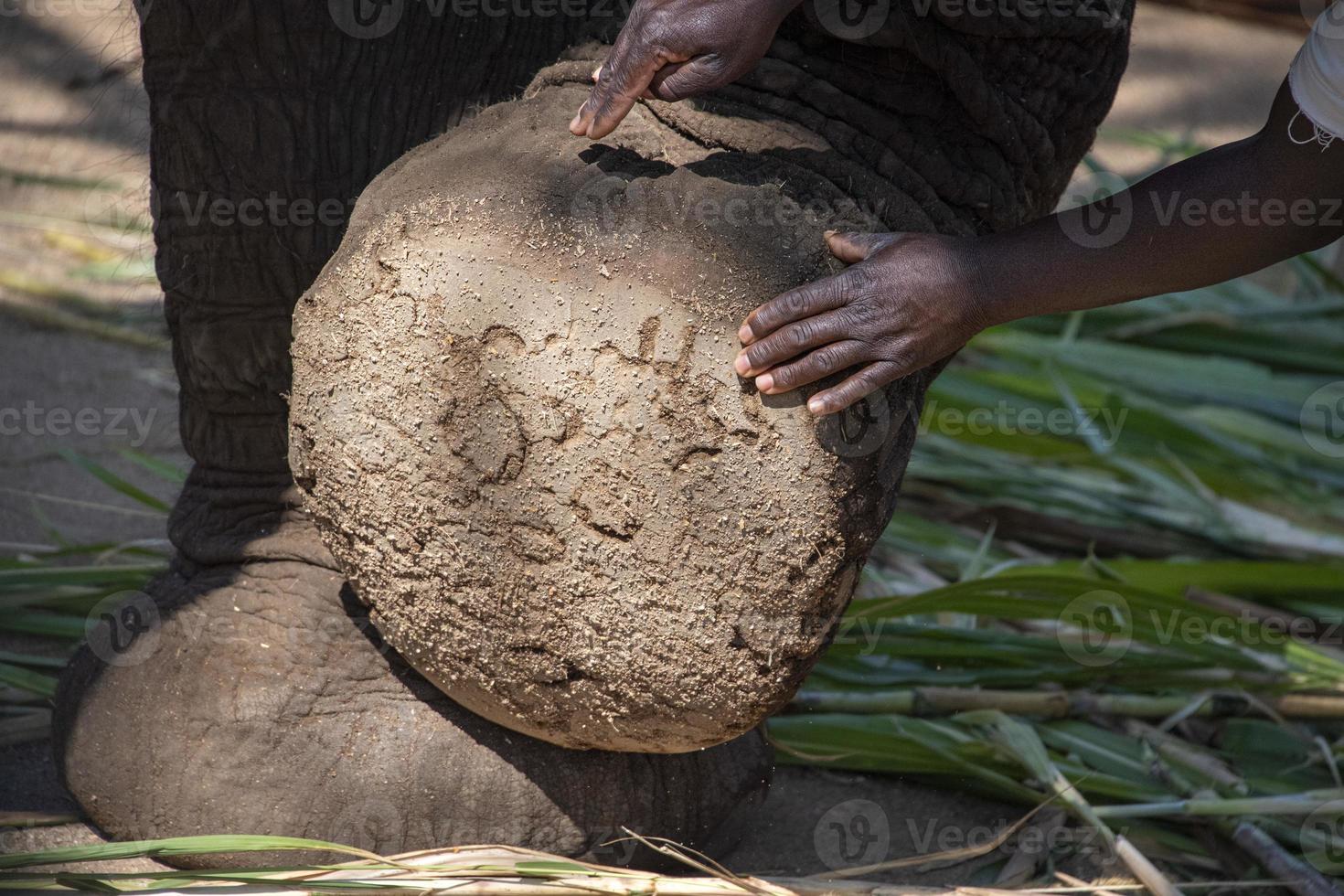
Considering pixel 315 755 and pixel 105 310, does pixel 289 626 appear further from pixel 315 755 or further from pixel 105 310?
pixel 105 310

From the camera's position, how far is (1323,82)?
1047mm

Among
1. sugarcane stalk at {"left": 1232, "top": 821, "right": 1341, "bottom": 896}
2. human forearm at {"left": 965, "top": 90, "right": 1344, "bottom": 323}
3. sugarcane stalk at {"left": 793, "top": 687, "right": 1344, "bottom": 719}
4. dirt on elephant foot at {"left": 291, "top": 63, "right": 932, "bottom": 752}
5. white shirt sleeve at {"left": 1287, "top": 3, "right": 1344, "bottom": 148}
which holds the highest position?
white shirt sleeve at {"left": 1287, "top": 3, "right": 1344, "bottom": 148}

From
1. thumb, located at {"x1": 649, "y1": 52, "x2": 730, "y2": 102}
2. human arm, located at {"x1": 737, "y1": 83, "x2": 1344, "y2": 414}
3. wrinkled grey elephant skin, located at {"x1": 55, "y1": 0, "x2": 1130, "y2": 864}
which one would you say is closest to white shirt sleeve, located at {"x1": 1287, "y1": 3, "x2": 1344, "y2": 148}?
human arm, located at {"x1": 737, "y1": 83, "x2": 1344, "y2": 414}

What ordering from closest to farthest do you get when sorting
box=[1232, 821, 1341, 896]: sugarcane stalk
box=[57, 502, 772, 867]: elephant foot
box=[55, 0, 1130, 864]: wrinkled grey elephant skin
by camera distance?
box=[55, 0, 1130, 864]: wrinkled grey elephant skin, box=[57, 502, 772, 867]: elephant foot, box=[1232, 821, 1341, 896]: sugarcane stalk

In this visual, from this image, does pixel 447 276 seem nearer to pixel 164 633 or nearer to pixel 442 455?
pixel 442 455

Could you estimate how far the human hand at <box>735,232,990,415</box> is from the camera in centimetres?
106

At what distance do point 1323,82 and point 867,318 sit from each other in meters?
0.38

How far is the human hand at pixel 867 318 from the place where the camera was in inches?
41.9

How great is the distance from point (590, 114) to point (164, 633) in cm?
69

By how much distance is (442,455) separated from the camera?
112cm

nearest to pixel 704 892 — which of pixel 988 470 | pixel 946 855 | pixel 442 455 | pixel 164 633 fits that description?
pixel 946 855

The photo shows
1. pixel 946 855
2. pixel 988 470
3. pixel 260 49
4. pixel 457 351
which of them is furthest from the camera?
pixel 988 470

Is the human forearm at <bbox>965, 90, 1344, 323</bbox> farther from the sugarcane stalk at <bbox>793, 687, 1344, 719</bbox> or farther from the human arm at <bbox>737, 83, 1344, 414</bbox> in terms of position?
the sugarcane stalk at <bbox>793, 687, 1344, 719</bbox>

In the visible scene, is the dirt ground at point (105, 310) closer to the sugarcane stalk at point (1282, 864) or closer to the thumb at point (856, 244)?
the sugarcane stalk at point (1282, 864)
